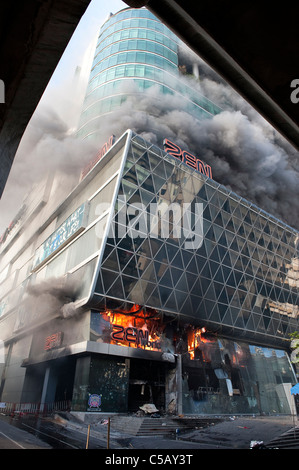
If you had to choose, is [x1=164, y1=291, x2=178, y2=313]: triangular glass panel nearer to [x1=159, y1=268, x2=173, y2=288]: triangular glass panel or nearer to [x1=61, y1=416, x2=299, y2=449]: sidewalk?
[x1=159, y1=268, x2=173, y2=288]: triangular glass panel

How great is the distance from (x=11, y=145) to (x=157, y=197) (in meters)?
29.3

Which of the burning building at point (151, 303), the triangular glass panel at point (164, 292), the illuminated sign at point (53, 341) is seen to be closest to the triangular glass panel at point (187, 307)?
the burning building at point (151, 303)

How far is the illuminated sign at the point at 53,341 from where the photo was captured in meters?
29.6

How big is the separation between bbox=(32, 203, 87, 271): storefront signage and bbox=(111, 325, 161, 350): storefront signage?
443 inches

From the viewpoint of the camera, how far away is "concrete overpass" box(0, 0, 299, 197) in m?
2.34

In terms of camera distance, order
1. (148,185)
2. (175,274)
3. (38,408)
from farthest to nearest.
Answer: (148,185)
(175,274)
(38,408)

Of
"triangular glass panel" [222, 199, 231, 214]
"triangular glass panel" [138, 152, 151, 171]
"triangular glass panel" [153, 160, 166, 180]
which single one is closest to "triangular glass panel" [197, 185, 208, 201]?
"triangular glass panel" [222, 199, 231, 214]

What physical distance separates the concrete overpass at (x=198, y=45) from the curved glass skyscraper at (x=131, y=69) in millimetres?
49906

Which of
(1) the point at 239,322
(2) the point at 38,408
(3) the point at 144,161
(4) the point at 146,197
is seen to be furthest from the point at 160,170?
(2) the point at 38,408

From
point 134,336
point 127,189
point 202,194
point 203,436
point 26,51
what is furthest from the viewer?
point 202,194

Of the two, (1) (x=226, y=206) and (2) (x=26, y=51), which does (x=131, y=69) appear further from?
(2) (x=26, y=51)

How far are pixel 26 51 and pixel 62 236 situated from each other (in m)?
35.9

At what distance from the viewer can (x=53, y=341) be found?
100ft

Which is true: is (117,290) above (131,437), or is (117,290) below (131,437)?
above
